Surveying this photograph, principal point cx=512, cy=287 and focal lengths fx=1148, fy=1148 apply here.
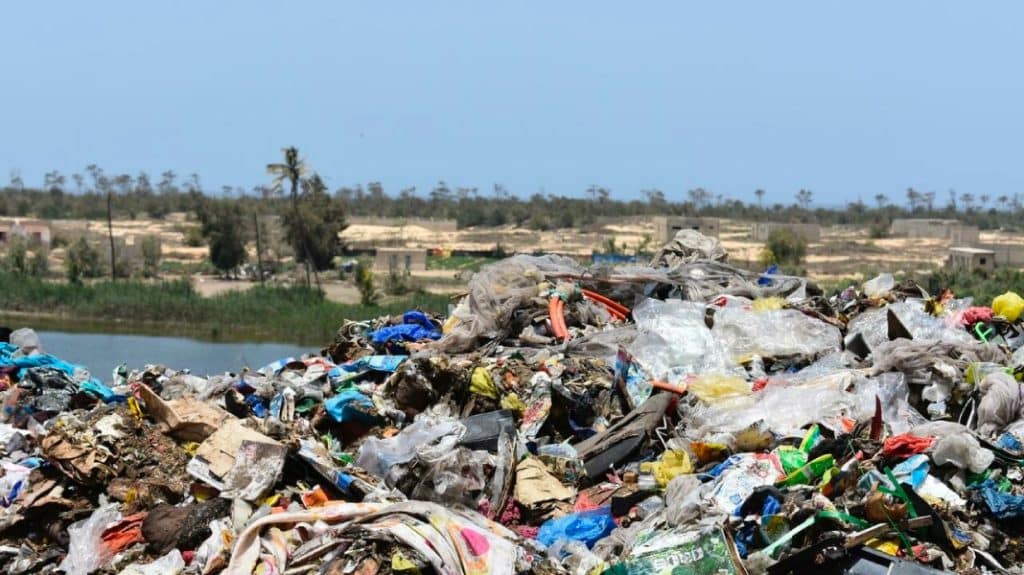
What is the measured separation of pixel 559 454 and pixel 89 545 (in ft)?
7.46

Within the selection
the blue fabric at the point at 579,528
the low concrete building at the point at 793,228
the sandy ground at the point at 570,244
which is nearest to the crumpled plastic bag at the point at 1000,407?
the blue fabric at the point at 579,528

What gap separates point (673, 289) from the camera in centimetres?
845

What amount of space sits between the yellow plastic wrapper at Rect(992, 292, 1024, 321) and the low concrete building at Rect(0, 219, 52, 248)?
132ft

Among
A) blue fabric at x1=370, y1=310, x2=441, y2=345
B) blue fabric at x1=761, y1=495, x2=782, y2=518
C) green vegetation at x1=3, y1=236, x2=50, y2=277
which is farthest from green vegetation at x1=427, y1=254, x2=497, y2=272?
blue fabric at x1=761, y1=495, x2=782, y2=518

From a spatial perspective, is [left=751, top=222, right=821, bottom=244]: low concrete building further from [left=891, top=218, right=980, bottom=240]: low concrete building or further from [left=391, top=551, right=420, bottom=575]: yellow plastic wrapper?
[left=391, top=551, right=420, bottom=575]: yellow plastic wrapper

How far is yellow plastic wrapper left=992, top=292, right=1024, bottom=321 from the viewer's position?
753 cm

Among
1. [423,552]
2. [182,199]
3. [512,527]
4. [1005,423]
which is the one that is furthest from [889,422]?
[182,199]

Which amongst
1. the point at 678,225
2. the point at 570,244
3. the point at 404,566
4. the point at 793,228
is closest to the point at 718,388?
the point at 404,566

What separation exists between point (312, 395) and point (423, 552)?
2.52m

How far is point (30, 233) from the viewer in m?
44.1

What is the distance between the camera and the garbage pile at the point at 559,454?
Answer: 15.4ft

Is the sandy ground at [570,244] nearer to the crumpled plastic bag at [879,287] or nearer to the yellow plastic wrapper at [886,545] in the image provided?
the crumpled plastic bag at [879,287]

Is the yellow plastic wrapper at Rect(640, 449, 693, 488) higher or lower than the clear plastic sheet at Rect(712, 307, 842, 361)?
lower

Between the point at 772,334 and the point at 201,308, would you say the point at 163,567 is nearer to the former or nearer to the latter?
the point at 772,334
